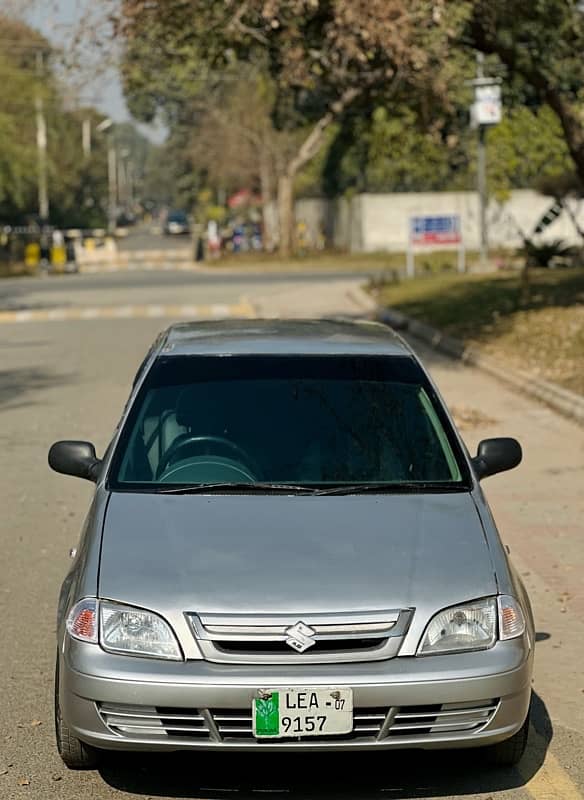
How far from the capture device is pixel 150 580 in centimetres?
503

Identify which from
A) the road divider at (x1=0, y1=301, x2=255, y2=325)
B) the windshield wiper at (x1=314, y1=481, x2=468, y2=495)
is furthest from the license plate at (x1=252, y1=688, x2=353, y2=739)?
the road divider at (x1=0, y1=301, x2=255, y2=325)

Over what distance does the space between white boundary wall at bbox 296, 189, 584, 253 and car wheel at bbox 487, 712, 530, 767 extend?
161 ft

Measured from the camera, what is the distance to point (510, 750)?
5.32 m

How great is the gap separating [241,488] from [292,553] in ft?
2.27

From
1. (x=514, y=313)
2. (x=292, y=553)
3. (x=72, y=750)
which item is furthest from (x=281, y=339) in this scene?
(x=514, y=313)

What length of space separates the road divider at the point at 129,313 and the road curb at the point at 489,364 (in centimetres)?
260

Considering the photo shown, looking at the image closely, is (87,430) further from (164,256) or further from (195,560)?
(164,256)

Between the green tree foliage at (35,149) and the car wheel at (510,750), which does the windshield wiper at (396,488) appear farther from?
the green tree foliage at (35,149)

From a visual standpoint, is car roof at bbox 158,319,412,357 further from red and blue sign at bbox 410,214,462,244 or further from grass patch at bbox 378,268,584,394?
red and blue sign at bbox 410,214,462,244

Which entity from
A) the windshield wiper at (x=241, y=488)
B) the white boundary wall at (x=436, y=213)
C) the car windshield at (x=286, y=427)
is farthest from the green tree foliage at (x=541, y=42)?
the white boundary wall at (x=436, y=213)

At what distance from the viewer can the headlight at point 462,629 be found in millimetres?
4898

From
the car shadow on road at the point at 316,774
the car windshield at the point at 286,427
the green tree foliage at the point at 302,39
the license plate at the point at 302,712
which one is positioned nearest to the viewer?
the license plate at the point at 302,712

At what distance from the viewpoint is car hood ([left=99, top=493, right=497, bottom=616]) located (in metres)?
4.92

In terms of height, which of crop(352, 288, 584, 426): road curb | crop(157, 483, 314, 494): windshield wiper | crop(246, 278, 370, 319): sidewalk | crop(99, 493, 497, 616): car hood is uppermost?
crop(157, 483, 314, 494): windshield wiper
